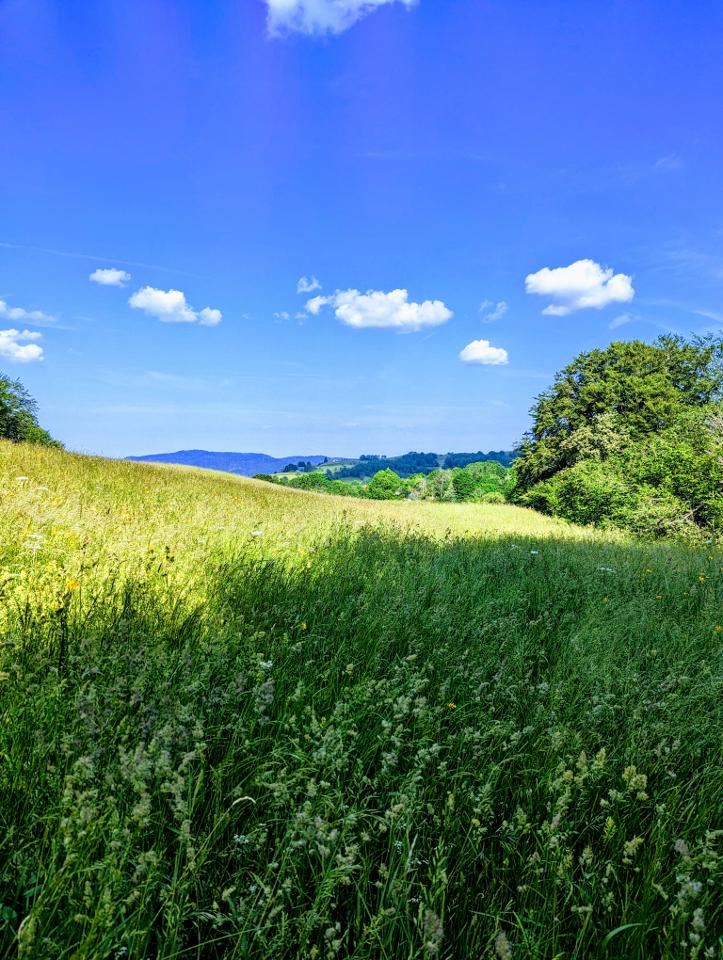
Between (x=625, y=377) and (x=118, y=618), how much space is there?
135 feet

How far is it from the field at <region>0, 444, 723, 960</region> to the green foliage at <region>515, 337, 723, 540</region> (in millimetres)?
14979

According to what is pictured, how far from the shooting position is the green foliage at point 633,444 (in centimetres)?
1698

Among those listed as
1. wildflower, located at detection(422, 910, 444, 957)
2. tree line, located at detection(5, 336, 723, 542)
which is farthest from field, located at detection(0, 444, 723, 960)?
tree line, located at detection(5, 336, 723, 542)

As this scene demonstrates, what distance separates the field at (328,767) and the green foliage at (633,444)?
1498 centimetres

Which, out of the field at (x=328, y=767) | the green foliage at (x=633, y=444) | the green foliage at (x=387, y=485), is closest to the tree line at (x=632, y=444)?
the green foliage at (x=633, y=444)

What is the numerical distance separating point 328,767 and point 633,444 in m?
31.5

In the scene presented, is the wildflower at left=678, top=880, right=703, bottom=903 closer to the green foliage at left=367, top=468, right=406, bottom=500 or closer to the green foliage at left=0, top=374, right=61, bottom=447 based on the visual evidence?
the green foliage at left=0, top=374, right=61, bottom=447

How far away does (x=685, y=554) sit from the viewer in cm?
955

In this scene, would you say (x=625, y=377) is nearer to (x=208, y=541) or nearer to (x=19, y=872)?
(x=208, y=541)

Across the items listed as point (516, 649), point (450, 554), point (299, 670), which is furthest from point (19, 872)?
point (450, 554)

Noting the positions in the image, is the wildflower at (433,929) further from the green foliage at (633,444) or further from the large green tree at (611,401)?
the large green tree at (611,401)

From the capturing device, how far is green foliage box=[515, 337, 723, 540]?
17.0 m

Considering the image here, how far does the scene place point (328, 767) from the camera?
1761mm

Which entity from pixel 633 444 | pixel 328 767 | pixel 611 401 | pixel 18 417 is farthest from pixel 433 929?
pixel 18 417
